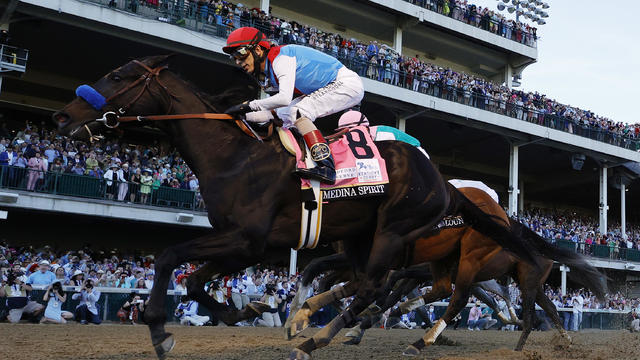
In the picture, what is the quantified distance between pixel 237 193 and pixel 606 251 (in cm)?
2644

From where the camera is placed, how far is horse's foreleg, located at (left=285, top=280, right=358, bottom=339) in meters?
5.34

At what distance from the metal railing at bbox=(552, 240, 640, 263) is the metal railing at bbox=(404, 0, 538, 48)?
10.6 meters

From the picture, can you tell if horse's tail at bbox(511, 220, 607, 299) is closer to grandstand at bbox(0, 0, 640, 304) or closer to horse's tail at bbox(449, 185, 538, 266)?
horse's tail at bbox(449, 185, 538, 266)

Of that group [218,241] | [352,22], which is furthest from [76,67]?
[218,241]

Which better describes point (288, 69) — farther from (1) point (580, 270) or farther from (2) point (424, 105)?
(2) point (424, 105)

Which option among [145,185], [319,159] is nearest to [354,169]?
[319,159]

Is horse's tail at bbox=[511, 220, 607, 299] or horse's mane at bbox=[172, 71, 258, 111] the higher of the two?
horse's mane at bbox=[172, 71, 258, 111]

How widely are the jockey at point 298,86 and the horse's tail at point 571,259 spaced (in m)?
4.08

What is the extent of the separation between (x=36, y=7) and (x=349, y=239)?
13160 millimetres

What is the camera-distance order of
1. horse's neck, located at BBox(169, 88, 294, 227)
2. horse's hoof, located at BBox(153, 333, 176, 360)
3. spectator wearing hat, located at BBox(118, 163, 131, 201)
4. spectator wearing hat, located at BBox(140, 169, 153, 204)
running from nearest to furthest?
horse's hoof, located at BBox(153, 333, 176, 360), horse's neck, located at BBox(169, 88, 294, 227), spectator wearing hat, located at BBox(118, 163, 131, 201), spectator wearing hat, located at BBox(140, 169, 153, 204)

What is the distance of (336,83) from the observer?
5.30 m

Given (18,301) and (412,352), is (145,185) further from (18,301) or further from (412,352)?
(412,352)

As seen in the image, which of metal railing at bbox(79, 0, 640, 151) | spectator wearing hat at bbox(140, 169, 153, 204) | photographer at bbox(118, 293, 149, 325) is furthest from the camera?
metal railing at bbox(79, 0, 640, 151)

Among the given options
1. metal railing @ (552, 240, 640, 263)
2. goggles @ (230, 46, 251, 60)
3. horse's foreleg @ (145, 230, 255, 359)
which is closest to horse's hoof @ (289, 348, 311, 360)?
horse's foreleg @ (145, 230, 255, 359)
